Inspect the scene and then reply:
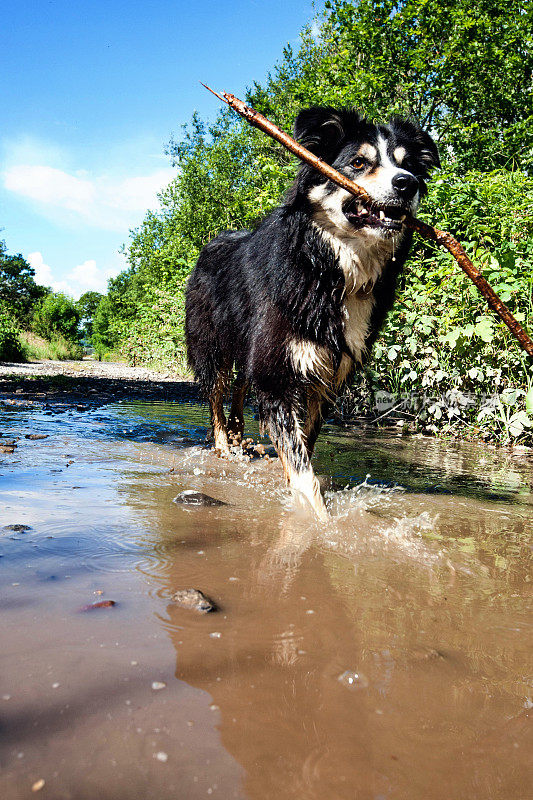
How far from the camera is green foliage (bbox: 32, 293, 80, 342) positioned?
1838 inches

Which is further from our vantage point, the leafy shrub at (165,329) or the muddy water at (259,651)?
the leafy shrub at (165,329)

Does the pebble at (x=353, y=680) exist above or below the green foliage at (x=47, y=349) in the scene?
below

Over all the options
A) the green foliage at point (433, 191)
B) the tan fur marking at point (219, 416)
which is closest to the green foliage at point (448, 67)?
the green foliage at point (433, 191)

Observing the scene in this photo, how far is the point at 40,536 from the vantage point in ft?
6.97

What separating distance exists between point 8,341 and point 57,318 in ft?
112

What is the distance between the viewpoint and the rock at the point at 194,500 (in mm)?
2881

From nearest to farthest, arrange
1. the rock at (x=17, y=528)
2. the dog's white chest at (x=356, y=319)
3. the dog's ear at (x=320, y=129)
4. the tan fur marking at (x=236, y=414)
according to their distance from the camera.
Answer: the rock at (x=17, y=528) < the dog's ear at (x=320, y=129) < the dog's white chest at (x=356, y=319) < the tan fur marking at (x=236, y=414)

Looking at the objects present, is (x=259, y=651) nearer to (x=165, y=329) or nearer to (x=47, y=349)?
(x=165, y=329)

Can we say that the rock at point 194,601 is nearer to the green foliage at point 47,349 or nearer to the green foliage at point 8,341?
the green foliage at point 8,341

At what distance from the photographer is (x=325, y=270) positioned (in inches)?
132

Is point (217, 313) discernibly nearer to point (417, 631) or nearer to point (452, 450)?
point (452, 450)

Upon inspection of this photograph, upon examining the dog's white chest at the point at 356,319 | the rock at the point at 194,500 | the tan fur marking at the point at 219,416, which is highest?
the dog's white chest at the point at 356,319

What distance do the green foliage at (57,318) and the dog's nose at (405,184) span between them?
4313 cm

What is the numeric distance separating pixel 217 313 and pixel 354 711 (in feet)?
13.5
